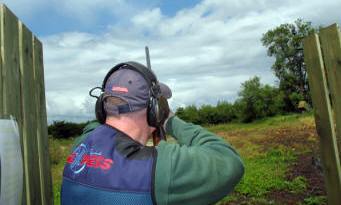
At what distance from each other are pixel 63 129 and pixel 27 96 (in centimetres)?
3262

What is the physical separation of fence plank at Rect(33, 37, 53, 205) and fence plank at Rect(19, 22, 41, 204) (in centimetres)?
11

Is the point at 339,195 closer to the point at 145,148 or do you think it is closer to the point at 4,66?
the point at 145,148

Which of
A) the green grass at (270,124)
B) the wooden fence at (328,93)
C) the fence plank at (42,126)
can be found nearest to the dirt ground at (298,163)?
the green grass at (270,124)

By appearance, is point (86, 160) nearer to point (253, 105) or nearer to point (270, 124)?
point (270, 124)

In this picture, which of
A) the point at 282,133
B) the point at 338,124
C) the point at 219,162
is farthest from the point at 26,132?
the point at 282,133

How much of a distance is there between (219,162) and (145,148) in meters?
0.37

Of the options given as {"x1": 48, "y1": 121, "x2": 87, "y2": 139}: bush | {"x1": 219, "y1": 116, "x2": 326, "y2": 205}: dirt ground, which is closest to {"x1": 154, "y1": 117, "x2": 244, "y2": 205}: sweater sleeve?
{"x1": 219, "y1": 116, "x2": 326, "y2": 205}: dirt ground

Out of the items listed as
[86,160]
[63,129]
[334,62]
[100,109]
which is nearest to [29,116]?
[100,109]

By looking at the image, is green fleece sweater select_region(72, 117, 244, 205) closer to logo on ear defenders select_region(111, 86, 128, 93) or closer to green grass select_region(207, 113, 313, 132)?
logo on ear defenders select_region(111, 86, 128, 93)

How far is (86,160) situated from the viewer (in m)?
2.51

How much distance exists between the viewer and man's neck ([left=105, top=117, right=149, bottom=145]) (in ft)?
8.54

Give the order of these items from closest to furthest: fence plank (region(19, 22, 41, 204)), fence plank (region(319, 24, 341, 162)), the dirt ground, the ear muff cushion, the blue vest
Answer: the blue vest
the ear muff cushion
fence plank (region(19, 22, 41, 204))
fence plank (region(319, 24, 341, 162))
the dirt ground

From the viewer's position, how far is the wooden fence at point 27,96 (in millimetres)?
2693

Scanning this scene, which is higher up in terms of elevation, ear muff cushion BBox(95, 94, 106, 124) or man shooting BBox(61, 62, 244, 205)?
ear muff cushion BBox(95, 94, 106, 124)
